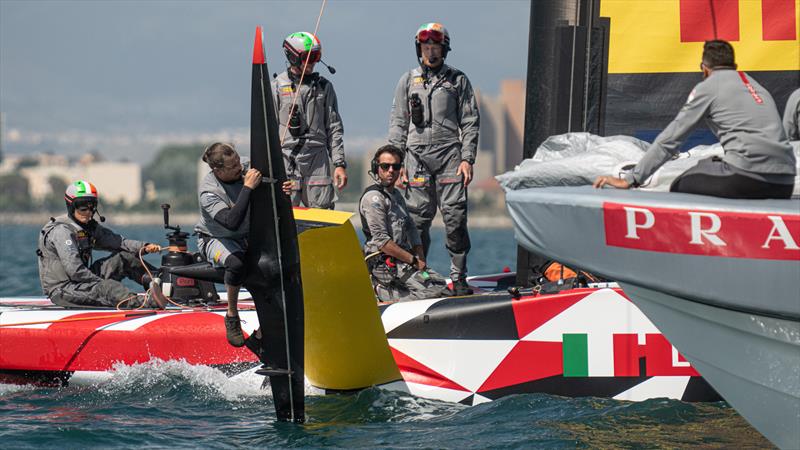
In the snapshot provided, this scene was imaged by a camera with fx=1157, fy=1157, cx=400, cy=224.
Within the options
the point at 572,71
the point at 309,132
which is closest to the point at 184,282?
the point at 309,132

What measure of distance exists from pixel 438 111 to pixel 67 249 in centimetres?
317

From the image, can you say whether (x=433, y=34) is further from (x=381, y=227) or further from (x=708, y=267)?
(x=708, y=267)

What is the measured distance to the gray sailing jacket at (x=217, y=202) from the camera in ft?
23.6

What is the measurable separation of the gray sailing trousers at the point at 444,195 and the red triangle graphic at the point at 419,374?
40.6 inches

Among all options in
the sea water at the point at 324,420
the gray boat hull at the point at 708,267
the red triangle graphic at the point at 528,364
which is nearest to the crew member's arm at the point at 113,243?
the sea water at the point at 324,420

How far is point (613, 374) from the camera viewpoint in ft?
25.1

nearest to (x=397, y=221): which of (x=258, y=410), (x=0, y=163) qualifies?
(x=258, y=410)

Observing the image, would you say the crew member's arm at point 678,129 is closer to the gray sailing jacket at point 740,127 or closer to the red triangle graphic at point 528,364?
the gray sailing jacket at point 740,127

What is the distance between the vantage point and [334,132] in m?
9.35

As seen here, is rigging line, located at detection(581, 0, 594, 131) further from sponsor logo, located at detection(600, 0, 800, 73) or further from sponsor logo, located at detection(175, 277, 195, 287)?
sponsor logo, located at detection(175, 277, 195, 287)

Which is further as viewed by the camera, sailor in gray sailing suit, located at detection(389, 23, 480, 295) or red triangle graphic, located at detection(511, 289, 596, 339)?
sailor in gray sailing suit, located at detection(389, 23, 480, 295)

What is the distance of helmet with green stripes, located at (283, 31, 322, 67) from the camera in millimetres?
9070

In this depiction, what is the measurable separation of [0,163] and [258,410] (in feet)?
573

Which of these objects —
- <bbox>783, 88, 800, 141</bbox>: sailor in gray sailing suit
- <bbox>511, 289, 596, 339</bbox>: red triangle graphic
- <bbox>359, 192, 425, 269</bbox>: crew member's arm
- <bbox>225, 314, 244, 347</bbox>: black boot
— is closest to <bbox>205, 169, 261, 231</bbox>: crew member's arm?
<bbox>225, 314, 244, 347</bbox>: black boot
